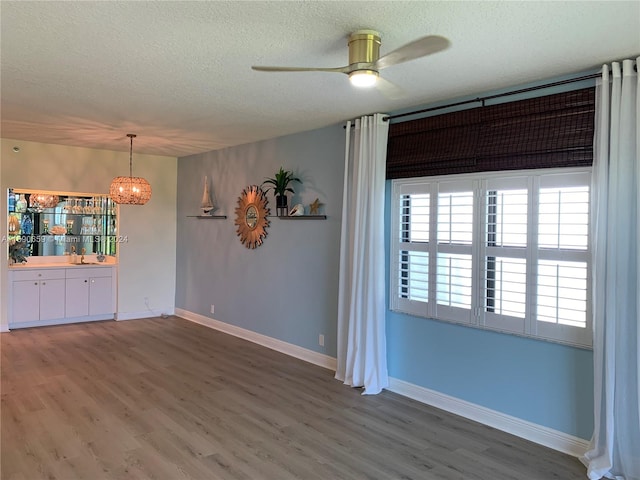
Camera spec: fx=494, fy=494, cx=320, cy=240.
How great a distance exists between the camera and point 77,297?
7.21 meters

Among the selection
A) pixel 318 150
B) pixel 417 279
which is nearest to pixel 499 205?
pixel 417 279

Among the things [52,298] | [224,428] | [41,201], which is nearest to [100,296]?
[52,298]

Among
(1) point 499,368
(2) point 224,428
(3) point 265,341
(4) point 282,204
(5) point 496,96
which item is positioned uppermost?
(5) point 496,96

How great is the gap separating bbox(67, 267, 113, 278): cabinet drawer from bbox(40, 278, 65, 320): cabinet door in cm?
16

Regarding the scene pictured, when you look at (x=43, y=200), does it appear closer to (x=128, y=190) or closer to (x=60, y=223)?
(x=60, y=223)

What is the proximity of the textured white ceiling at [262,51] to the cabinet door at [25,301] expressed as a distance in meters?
2.88

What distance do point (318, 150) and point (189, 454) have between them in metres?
3.36

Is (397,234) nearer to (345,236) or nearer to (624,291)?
(345,236)

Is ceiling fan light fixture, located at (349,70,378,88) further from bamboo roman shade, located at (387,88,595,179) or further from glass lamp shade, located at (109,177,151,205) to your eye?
glass lamp shade, located at (109,177,151,205)

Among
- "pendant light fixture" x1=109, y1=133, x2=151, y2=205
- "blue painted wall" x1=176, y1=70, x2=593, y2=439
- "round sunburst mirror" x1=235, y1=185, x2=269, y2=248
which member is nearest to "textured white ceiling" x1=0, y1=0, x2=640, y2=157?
"blue painted wall" x1=176, y1=70, x2=593, y2=439

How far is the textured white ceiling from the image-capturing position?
2.47 metres

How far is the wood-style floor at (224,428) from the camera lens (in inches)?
123

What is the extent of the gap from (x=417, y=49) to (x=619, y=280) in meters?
1.98

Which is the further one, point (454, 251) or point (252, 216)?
point (252, 216)
